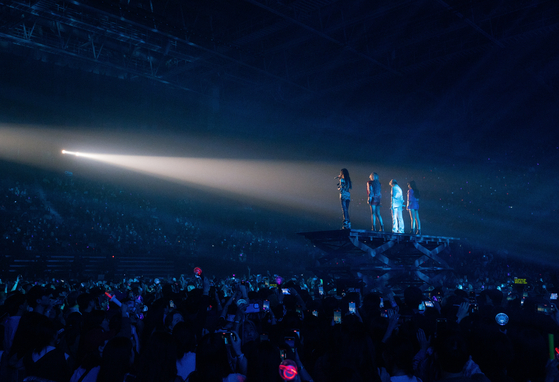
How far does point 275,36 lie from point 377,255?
34.9ft

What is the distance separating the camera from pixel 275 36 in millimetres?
18344

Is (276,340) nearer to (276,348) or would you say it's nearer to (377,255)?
(276,348)

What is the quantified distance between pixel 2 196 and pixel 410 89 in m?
19.3

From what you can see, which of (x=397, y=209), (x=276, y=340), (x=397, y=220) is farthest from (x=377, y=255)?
(x=276, y=340)

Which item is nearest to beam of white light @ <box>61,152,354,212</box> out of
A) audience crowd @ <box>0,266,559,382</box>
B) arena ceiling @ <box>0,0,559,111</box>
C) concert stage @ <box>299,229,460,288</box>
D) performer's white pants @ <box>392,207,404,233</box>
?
arena ceiling @ <box>0,0,559,111</box>

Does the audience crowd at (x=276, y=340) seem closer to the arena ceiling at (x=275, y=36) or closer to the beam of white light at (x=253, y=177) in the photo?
the arena ceiling at (x=275, y=36)

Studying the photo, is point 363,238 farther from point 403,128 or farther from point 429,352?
point 403,128

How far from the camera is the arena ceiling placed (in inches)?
591

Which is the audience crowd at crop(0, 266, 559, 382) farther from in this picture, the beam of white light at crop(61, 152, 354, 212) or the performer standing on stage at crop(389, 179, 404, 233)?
the beam of white light at crop(61, 152, 354, 212)

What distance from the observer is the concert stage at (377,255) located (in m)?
12.5

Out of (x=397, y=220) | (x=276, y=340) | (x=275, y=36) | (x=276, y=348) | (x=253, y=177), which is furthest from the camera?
(x=253, y=177)

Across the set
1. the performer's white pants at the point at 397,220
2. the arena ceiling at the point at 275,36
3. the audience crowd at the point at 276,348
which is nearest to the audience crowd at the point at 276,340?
the audience crowd at the point at 276,348

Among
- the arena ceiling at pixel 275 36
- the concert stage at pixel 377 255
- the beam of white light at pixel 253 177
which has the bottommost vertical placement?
the concert stage at pixel 377 255

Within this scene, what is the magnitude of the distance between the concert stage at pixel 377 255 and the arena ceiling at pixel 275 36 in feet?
25.7
